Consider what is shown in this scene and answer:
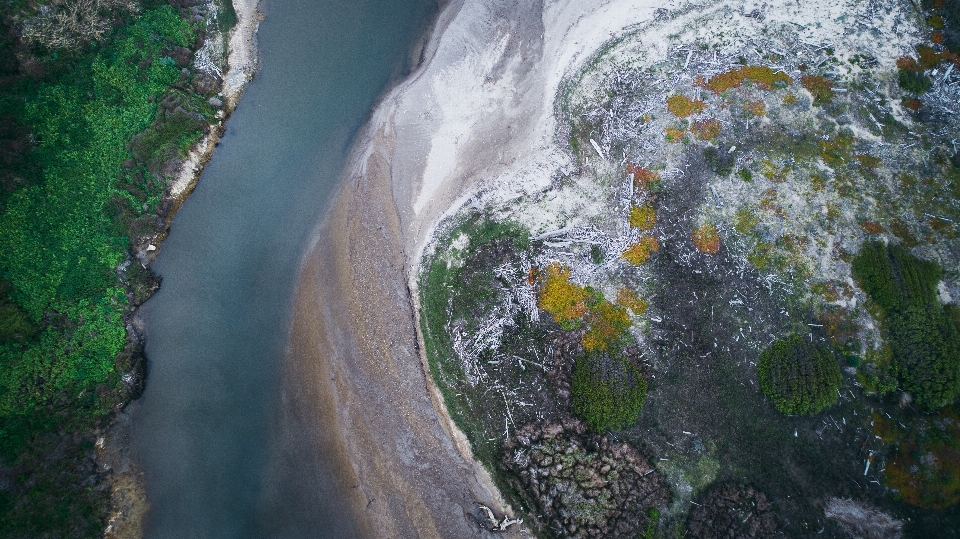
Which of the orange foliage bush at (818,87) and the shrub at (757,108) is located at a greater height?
the orange foliage bush at (818,87)

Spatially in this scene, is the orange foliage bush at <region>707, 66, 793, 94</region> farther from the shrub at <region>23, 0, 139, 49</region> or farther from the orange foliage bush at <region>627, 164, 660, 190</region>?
the shrub at <region>23, 0, 139, 49</region>

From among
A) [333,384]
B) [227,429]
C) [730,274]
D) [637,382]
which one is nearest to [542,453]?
[637,382]

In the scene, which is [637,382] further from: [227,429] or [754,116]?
[227,429]

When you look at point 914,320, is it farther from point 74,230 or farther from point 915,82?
point 74,230

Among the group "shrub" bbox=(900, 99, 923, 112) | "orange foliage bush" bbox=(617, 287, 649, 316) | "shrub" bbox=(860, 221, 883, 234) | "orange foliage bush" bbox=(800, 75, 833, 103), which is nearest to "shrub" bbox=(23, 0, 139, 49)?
"orange foliage bush" bbox=(617, 287, 649, 316)

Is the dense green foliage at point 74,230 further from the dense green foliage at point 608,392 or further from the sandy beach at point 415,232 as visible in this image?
the dense green foliage at point 608,392

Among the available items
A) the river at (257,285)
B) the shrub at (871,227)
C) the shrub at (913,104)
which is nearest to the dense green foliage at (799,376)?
the shrub at (871,227)
